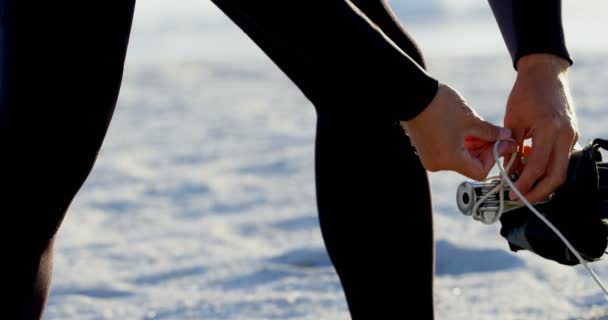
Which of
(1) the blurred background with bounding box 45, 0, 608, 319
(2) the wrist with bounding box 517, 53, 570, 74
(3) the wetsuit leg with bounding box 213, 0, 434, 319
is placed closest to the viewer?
(2) the wrist with bounding box 517, 53, 570, 74

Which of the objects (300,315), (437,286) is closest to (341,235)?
(300,315)

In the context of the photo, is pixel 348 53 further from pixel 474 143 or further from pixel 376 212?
pixel 376 212

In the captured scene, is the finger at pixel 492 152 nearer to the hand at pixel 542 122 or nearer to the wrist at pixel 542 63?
the hand at pixel 542 122

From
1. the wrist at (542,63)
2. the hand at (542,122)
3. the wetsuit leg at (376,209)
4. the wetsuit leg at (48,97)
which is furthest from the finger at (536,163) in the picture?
the wetsuit leg at (48,97)

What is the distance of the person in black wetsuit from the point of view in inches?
52.3

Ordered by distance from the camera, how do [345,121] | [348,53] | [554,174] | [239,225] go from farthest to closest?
[239,225] < [345,121] < [554,174] < [348,53]

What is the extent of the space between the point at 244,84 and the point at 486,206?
5.72 meters

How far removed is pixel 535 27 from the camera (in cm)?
154

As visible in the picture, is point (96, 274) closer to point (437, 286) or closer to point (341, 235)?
point (437, 286)

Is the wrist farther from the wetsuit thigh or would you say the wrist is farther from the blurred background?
the blurred background

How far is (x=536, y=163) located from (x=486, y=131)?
0.08 m

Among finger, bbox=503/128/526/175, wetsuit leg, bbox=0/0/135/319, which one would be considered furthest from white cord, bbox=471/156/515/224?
wetsuit leg, bbox=0/0/135/319

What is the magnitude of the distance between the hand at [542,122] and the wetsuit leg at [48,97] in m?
0.55

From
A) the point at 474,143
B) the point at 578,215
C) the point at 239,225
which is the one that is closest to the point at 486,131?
the point at 474,143
